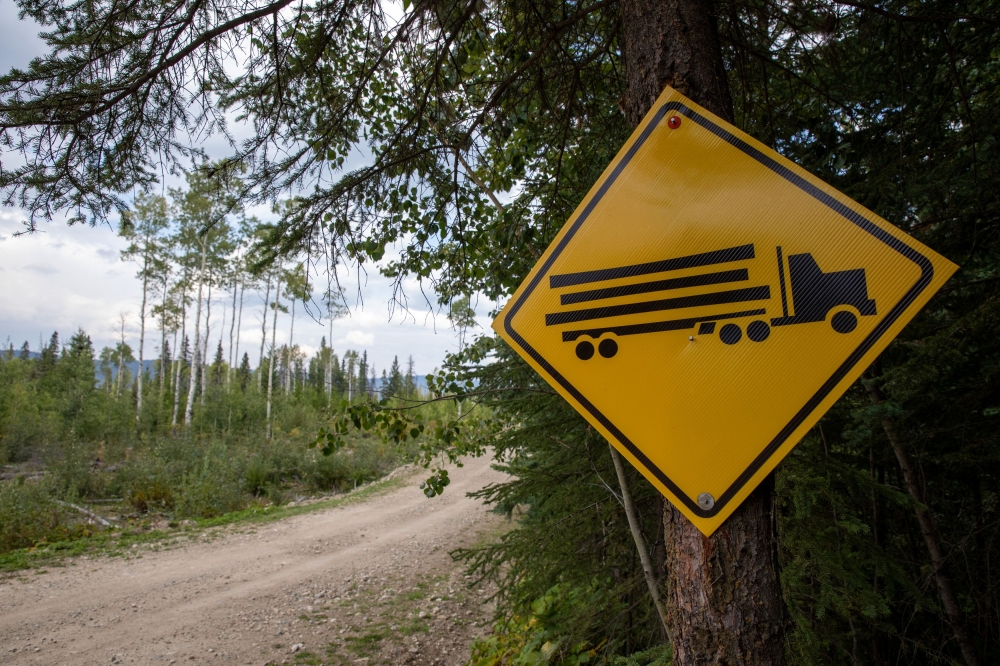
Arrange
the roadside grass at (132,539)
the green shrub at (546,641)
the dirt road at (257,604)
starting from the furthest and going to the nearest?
the roadside grass at (132,539) → the dirt road at (257,604) → the green shrub at (546,641)

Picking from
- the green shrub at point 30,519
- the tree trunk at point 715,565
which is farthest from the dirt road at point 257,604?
the tree trunk at point 715,565

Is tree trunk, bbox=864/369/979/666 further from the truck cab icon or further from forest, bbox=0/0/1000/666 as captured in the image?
the truck cab icon

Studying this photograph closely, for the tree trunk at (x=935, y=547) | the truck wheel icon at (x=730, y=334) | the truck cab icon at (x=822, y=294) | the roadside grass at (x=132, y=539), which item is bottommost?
the roadside grass at (x=132, y=539)

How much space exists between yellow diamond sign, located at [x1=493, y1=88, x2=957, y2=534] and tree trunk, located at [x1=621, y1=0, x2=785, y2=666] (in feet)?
0.32

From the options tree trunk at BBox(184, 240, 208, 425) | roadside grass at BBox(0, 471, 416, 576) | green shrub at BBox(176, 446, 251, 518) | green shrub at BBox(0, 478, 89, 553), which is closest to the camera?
roadside grass at BBox(0, 471, 416, 576)

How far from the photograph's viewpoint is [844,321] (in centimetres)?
114

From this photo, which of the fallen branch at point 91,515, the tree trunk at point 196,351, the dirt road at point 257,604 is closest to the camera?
the dirt road at point 257,604

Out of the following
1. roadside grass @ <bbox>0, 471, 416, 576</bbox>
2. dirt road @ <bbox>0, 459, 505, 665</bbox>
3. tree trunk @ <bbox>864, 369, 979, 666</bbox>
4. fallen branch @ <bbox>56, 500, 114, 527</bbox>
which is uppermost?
tree trunk @ <bbox>864, 369, 979, 666</bbox>

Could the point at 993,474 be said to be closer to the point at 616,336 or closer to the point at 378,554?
the point at 616,336

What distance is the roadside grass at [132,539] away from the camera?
7.86m

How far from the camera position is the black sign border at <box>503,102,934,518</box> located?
112 centimetres

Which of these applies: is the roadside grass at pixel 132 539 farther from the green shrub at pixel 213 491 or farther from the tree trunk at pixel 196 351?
the tree trunk at pixel 196 351

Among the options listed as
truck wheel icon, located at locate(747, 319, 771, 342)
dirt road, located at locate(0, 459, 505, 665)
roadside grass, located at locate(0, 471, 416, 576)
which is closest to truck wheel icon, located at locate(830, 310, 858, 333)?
truck wheel icon, located at locate(747, 319, 771, 342)

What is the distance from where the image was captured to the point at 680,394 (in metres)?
1.24
